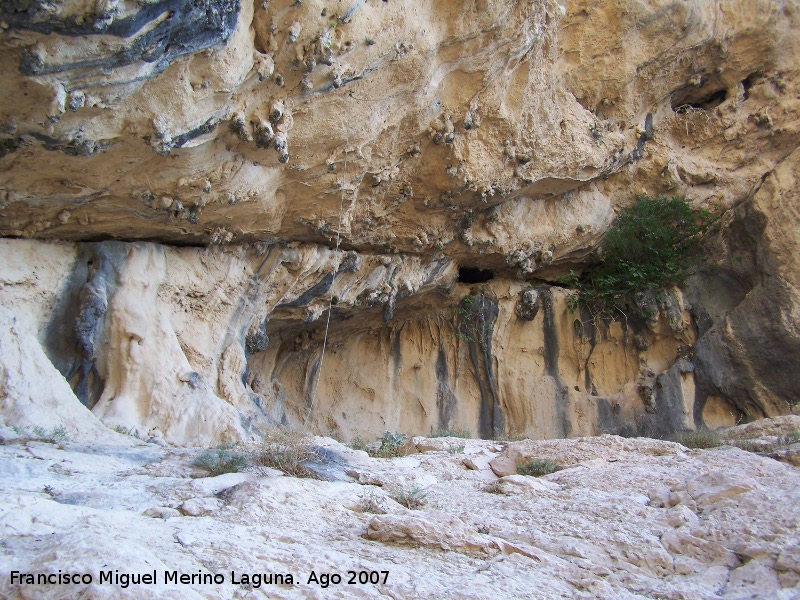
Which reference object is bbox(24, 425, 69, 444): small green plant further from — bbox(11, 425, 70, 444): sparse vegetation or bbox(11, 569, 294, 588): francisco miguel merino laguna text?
bbox(11, 569, 294, 588): francisco miguel merino laguna text

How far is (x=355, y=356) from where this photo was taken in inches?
439

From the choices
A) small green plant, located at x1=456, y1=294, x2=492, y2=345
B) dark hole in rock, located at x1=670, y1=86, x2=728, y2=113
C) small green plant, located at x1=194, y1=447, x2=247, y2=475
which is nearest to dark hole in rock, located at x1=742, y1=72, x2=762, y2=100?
dark hole in rock, located at x1=670, y1=86, x2=728, y2=113

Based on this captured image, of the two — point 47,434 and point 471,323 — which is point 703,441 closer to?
point 471,323

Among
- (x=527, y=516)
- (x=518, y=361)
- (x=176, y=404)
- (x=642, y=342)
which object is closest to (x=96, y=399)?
(x=176, y=404)

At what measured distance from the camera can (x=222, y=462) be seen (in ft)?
15.7

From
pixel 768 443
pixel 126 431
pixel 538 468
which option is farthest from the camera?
pixel 126 431

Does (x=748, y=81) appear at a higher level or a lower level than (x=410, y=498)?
higher

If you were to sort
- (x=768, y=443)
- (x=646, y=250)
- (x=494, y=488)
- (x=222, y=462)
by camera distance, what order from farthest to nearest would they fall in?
(x=646, y=250)
(x=768, y=443)
(x=494, y=488)
(x=222, y=462)

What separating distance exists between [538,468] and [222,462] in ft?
8.01

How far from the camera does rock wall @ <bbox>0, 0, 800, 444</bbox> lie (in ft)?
20.0

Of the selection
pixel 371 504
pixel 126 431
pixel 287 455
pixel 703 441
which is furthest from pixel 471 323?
pixel 371 504

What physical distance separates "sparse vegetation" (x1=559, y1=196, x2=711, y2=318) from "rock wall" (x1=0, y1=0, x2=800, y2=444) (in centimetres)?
26

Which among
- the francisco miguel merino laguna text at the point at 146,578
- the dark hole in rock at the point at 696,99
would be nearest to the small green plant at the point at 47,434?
the francisco miguel merino laguna text at the point at 146,578

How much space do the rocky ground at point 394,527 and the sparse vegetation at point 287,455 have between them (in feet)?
0.56
